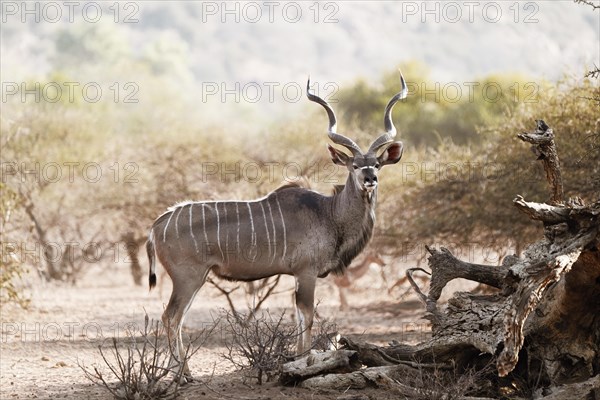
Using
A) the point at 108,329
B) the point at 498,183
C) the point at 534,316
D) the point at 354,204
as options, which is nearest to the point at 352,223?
the point at 354,204

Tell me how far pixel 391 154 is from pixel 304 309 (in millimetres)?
1349

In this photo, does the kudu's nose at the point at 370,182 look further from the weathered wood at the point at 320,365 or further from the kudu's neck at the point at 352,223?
the weathered wood at the point at 320,365

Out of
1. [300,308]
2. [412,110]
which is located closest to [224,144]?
[300,308]

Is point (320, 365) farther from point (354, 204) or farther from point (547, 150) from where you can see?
point (547, 150)

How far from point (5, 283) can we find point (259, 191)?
3321mm

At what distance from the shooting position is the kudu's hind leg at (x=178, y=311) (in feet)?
21.6

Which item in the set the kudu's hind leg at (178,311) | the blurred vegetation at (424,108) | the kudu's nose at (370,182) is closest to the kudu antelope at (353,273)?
the kudu's nose at (370,182)

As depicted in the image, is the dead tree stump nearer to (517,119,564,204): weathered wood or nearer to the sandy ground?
(517,119,564,204): weathered wood

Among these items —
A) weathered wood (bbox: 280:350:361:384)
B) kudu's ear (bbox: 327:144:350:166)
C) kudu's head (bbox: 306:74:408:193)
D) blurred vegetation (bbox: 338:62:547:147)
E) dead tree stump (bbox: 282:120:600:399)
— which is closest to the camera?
dead tree stump (bbox: 282:120:600:399)

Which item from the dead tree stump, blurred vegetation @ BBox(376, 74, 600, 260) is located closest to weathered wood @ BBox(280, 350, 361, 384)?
the dead tree stump

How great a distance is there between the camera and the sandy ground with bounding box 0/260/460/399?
623 cm

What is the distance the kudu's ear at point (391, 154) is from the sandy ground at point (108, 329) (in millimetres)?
1585

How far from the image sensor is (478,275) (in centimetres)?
598

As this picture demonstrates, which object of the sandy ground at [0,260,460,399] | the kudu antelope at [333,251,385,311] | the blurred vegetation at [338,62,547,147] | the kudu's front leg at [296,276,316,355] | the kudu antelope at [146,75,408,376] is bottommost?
the sandy ground at [0,260,460,399]
